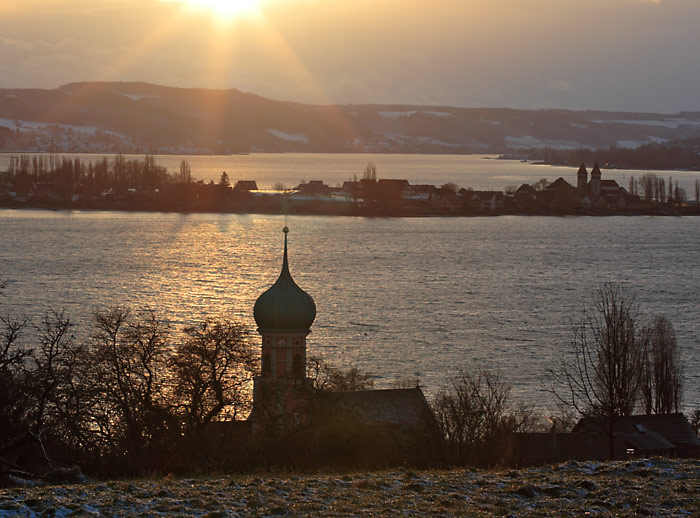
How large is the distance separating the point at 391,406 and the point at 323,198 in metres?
43.2

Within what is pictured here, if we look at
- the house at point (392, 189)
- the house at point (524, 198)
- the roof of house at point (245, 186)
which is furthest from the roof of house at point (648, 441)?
the roof of house at point (245, 186)

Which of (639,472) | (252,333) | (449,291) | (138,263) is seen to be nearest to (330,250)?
(138,263)

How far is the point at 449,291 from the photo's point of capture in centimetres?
2166

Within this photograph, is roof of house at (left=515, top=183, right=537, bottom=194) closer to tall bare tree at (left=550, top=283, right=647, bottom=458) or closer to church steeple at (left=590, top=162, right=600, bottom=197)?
church steeple at (left=590, top=162, right=600, bottom=197)

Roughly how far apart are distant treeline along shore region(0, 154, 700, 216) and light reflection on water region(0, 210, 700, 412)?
602 cm

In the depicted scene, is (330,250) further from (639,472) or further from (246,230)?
(639,472)

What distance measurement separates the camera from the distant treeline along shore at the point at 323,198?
161 ft

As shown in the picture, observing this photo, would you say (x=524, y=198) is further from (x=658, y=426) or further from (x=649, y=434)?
(x=649, y=434)

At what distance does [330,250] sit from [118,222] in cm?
1342

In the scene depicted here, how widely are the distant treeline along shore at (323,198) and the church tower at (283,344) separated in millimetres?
38153

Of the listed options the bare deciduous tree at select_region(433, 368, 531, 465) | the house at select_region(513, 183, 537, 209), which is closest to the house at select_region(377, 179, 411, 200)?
the house at select_region(513, 183, 537, 209)

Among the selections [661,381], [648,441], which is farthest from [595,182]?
[648,441]

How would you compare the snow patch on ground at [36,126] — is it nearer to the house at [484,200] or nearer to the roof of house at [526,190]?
the roof of house at [526,190]

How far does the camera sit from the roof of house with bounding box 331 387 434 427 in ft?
27.4
